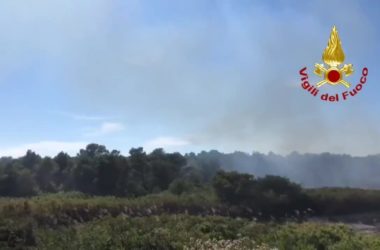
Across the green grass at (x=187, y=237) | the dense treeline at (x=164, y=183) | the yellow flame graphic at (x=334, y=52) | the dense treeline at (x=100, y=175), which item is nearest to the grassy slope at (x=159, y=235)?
the green grass at (x=187, y=237)

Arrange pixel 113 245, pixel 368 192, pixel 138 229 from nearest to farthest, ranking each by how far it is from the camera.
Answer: pixel 113 245 → pixel 138 229 → pixel 368 192

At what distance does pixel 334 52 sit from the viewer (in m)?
10.1

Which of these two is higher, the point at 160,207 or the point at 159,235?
the point at 160,207

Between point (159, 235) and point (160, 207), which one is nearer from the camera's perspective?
point (159, 235)

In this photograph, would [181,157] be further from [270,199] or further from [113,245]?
[113,245]

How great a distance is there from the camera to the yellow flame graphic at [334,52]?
33.2ft

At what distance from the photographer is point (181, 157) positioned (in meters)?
57.4

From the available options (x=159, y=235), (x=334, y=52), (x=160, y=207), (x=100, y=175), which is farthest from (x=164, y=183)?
(x=334, y=52)

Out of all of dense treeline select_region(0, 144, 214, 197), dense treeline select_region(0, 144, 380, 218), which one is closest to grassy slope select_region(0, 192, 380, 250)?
dense treeline select_region(0, 144, 380, 218)

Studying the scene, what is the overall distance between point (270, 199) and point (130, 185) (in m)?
14.5

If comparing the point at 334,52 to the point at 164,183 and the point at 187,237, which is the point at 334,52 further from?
the point at 164,183

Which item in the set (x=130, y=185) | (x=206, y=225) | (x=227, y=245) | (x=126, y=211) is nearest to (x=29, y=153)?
(x=130, y=185)

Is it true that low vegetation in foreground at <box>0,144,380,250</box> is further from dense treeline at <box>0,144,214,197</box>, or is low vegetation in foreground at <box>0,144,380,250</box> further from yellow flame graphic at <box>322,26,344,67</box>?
yellow flame graphic at <box>322,26,344,67</box>

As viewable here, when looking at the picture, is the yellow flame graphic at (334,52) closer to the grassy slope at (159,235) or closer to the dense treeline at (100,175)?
the grassy slope at (159,235)
